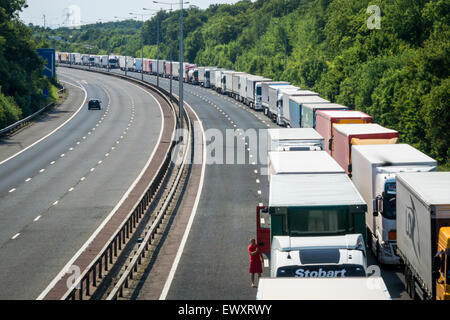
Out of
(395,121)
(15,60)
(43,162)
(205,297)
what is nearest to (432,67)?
(395,121)

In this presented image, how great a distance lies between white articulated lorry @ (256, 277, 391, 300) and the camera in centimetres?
1280

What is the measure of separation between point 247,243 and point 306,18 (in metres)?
122

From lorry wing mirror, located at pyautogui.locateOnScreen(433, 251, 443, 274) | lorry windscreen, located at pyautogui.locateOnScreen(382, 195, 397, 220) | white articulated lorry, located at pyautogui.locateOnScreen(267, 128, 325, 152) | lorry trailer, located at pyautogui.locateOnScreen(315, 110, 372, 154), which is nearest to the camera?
lorry wing mirror, located at pyautogui.locateOnScreen(433, 251, 443, 274)

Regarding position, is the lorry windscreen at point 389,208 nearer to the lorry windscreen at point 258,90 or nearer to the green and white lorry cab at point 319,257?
the green and white lorry cab at point 319,257

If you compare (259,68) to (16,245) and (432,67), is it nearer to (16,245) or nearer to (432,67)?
(432,67)

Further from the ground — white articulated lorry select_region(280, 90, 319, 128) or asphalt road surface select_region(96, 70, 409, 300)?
white articulated lorry select_region(280, 90, 319, 128)

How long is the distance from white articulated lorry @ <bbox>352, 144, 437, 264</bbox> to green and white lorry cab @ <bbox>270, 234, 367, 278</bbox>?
6.08 metres

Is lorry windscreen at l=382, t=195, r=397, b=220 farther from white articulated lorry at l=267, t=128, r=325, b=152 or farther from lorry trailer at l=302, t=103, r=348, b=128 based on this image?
lorry trailer at l=302, t=103, r=348, b=128

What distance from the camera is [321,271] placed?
18172 millimetres

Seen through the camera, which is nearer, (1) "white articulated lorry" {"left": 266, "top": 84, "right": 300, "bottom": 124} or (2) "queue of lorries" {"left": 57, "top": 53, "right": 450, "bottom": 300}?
(2) "queue of lorries" {"left": 57, "top": 53, "right": 450, "bottom": 300}

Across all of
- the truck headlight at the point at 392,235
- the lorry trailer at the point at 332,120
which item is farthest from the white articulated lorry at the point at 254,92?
the truck headlight at the point at 392,235

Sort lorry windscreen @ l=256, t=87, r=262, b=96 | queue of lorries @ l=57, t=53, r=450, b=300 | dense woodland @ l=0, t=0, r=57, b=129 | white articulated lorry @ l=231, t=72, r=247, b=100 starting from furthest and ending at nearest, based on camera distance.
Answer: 1. white articulated lorry @ l=231, t=72, r=247, b=100
2. lorry windscreen @ l=256, t=87, r=262, b=96
3. dense woodland @ l=0, t=0, r=57, b=129
4. queue of lorries @ l=57, t=53, r=450, b=300

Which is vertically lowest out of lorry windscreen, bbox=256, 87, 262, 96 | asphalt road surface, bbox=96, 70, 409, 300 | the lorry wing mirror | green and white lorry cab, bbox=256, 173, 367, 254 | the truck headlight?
asphalt road surface, bbox=96, 70, 409, 300

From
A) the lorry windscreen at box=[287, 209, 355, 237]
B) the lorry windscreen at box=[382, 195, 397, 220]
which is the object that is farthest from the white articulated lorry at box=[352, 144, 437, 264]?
the lorry windscreen at box=[287, 209, 355, 237]
